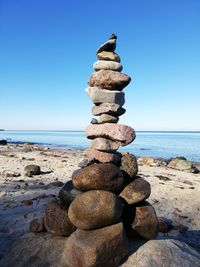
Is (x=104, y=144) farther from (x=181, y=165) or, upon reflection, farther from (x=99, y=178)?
(x=181, y=165)

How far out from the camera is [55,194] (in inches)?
447

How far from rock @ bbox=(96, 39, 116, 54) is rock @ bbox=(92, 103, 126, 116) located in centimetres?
127

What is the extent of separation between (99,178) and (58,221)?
1.35 m

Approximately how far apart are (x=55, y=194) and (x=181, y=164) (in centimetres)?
1460

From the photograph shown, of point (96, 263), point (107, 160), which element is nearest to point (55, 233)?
point (96, 263)

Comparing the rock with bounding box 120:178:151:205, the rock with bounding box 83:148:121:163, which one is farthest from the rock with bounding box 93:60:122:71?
the rock with bounding box 120:178:151:205

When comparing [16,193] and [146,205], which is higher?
[146,205]

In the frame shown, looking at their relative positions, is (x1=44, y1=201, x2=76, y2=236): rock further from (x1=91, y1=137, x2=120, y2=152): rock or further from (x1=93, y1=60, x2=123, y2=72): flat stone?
(x1=93, y1=60, x2=123, y2=72): flat stone

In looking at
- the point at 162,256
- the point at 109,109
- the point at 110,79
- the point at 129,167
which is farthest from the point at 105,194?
the point at 110,79

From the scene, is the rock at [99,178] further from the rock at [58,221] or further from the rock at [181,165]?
the rock at [181,165]

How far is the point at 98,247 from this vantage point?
5133 millimetres

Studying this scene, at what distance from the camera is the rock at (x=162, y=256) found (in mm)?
5316

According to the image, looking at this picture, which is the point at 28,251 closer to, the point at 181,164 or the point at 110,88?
the point at 110,88

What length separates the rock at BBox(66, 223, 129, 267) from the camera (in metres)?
5.12
